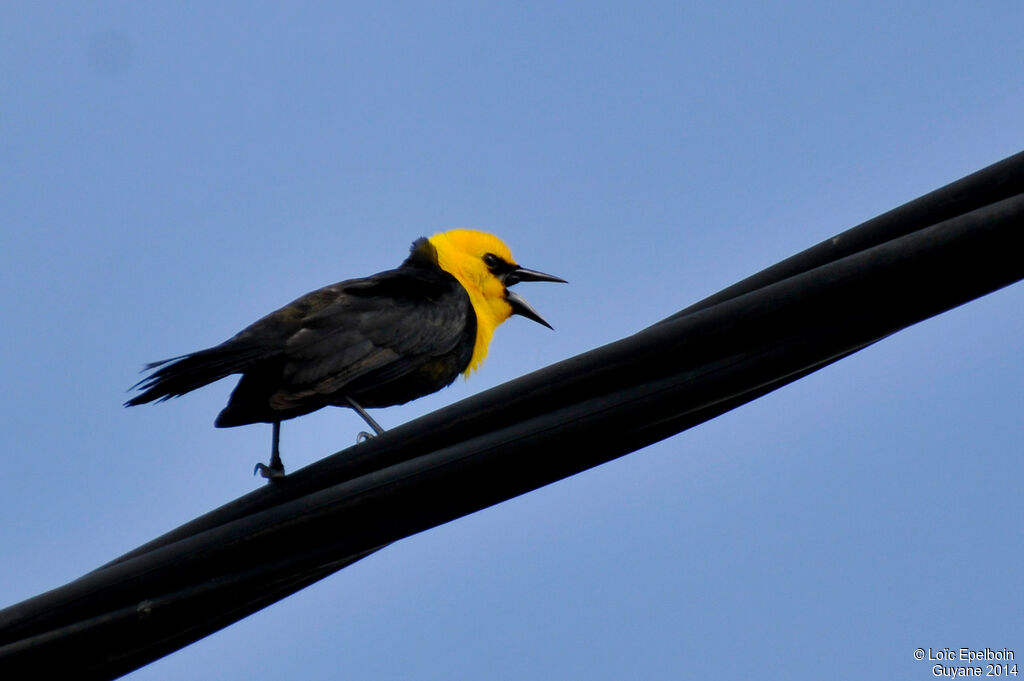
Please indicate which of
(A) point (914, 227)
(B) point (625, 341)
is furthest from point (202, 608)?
(A) point (914, 227)

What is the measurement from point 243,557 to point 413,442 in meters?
0.49

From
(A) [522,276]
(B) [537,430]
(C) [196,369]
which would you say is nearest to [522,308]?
(A) [522,276]

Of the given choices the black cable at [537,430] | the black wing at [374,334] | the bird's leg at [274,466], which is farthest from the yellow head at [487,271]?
the black cable at [537,430]

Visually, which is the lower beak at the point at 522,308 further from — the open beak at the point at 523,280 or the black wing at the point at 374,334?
the black wing at the point at 374,334

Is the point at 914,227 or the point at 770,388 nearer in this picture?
the point at 914,227

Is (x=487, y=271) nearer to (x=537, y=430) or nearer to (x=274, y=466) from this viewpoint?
(x=274, y=466)

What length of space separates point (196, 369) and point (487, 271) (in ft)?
10.1

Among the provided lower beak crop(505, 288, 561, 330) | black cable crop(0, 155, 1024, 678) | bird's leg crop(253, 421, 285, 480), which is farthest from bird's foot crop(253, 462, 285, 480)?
lower beak crop(505, 288, 561, 330)

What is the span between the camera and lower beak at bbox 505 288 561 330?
289 inches

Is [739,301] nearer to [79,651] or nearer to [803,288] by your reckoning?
[803,288]

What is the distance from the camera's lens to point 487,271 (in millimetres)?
7383

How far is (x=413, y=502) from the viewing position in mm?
2836

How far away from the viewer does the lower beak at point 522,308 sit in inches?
289

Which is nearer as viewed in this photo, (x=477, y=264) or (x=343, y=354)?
(x=343, y=354)
